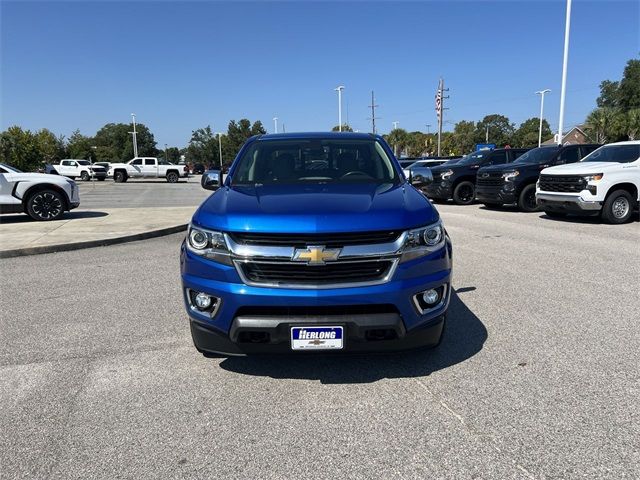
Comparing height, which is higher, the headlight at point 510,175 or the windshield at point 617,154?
the windshield at point 617,154

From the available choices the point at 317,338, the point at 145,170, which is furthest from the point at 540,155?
the point at 145,170

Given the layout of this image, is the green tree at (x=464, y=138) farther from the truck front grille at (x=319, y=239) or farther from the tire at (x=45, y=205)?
the truck front grille at (x=319, y=239)

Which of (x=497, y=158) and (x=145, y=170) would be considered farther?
(x=145, y=170)

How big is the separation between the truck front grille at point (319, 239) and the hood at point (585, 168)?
9383 mm

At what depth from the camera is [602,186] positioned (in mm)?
10453

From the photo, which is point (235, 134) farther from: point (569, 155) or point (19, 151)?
point (569, 155)

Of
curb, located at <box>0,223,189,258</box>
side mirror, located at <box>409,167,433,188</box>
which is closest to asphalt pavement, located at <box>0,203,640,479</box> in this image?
side mirror, located at <box>409,167,433,188</box>

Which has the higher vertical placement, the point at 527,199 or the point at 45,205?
the point at 45,205

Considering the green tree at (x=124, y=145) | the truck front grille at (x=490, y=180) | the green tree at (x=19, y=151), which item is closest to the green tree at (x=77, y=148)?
the green tree at (x=124, y=145)

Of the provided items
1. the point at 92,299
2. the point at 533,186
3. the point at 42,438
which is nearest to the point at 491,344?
the point at 42,438

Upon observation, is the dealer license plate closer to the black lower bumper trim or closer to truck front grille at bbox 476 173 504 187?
the black lower bumper trim

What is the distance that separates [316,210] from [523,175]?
11.7 metres

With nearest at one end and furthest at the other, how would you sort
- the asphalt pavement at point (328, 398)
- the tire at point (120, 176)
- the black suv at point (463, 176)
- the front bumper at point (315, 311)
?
1. the asphalt pavement at point (328, 398)
2. the front bumper at point (315, 311)
3. the black suv at point (463, 176)
4. the tire at point (120, 176)

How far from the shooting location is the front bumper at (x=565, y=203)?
10523mm
